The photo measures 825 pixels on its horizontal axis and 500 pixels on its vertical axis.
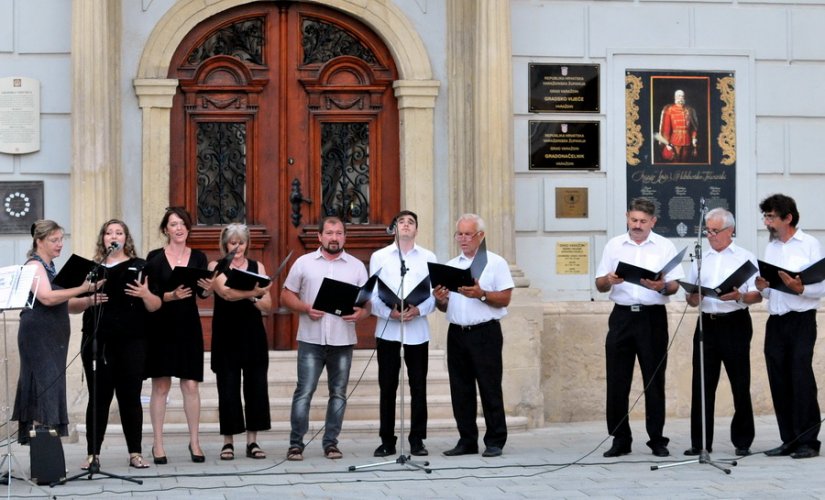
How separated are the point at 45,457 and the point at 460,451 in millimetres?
3031

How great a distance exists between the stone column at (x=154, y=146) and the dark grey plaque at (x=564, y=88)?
312 cm

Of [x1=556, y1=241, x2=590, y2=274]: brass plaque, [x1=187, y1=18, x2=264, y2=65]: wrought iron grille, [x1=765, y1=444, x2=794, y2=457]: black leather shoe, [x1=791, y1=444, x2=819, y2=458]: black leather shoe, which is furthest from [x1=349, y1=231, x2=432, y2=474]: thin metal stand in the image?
[x1=187, y1=18, x2=264, y2=65]: wrought iron grille

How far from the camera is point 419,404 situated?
10.7 meters

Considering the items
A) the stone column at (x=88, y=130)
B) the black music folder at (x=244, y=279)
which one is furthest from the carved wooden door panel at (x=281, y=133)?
the black music folder at (x=244, y=279)

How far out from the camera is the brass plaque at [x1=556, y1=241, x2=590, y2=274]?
1318 cm

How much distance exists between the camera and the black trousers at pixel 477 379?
1077cm

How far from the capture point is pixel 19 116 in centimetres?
1243

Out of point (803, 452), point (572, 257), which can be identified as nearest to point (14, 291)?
point (803, 452)

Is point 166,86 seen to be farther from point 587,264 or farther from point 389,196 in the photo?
point 587,264

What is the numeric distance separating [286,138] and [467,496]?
16.7 ft

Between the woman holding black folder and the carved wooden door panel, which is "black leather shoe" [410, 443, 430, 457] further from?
the carved wooden door panel

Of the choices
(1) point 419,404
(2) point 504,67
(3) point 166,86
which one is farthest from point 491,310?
(3) point 166,86

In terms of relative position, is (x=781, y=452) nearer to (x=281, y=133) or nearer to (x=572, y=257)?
(x=572, y=257)

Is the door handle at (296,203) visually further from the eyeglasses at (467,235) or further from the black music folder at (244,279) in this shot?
the black music folder at (244,279)
